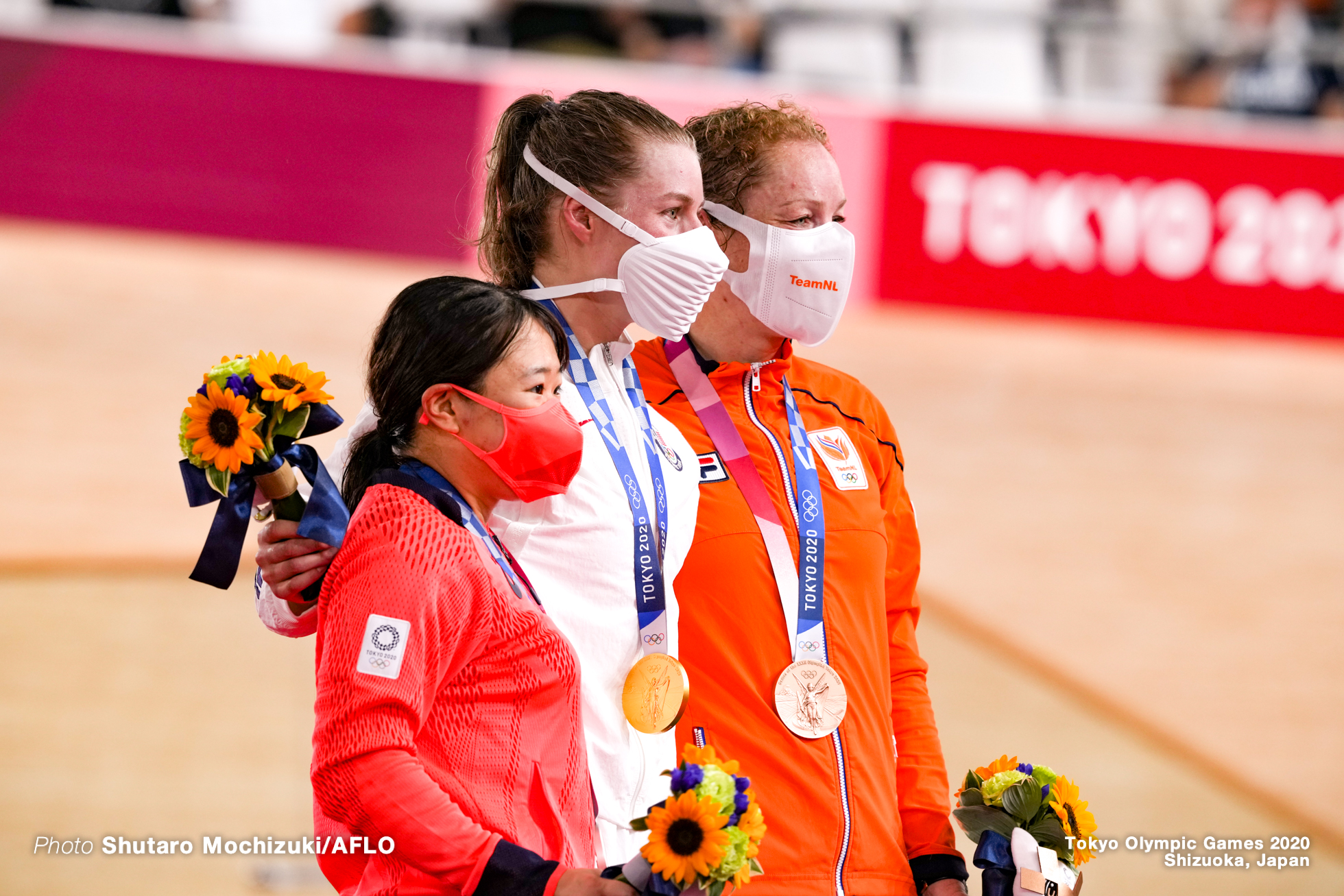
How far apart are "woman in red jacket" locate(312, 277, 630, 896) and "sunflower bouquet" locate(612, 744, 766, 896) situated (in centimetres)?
5

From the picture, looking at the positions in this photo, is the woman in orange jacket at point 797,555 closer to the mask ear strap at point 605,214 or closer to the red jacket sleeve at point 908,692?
the red jacket sleeve at point 908,692

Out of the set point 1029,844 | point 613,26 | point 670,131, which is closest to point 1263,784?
point 1029,844

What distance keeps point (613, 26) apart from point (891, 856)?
360 inches

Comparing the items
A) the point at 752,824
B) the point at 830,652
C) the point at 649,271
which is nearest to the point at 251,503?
→ the point at 649,271

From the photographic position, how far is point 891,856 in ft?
6.91

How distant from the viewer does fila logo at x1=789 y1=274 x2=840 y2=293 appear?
2.32 meters

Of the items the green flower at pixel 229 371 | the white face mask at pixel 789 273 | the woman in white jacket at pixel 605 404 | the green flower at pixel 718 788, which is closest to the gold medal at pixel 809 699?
the woman in white jacket at pixel 605 404

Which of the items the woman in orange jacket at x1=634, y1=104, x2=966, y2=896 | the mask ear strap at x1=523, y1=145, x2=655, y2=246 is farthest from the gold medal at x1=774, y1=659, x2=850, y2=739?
the mask ear strap at x1=523, y1=145, x2=655, y2=246

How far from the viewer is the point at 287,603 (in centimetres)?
190

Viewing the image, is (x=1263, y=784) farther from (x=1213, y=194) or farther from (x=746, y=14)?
(x=746, y=14)

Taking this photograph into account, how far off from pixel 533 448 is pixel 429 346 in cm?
19

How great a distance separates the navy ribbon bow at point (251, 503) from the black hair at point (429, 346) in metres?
0.06

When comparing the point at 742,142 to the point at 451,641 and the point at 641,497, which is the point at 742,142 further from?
the point at 451,641

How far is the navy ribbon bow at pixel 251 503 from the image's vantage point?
178cm
